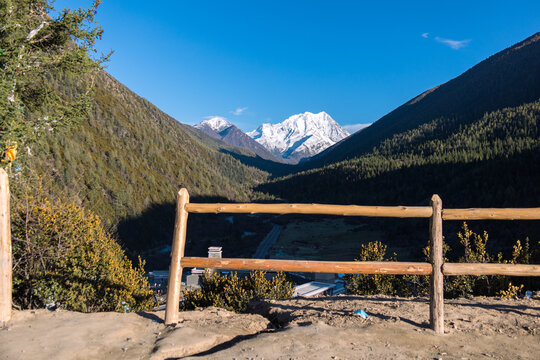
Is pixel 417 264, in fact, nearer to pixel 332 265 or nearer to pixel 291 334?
pixel 332 265

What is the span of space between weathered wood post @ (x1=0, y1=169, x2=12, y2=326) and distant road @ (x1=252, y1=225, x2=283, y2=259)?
5119cm

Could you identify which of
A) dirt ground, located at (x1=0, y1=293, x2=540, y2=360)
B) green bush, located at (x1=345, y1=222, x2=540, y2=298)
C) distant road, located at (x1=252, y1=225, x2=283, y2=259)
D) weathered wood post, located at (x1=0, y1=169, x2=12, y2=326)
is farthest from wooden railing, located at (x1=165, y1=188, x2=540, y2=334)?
distant road, located at (x1=252, y1=225, x2=283, y2=259)

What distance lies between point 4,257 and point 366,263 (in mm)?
5418

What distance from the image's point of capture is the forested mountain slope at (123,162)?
221ft

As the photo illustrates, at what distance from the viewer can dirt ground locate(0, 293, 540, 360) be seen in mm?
3975

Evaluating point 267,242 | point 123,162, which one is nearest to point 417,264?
point 267,242

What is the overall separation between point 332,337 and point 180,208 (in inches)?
114

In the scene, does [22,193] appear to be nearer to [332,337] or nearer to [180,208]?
[180,208]

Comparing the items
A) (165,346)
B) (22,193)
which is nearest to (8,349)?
(165,346)

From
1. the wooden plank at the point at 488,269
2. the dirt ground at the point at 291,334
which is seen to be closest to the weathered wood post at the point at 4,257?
the dirt ground at the point at 291,334

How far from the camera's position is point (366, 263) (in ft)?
16.1

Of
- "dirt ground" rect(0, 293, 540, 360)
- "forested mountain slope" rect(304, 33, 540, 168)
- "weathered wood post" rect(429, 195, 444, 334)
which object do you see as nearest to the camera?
"dirt ground" rect(0, 293, 540, 360)

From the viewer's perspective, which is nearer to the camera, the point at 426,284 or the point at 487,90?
the point at 426,284

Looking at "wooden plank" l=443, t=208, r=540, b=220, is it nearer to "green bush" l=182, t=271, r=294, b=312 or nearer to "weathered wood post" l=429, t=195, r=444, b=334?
"weathered wood post" l=429, t=195, r=444, b=334
